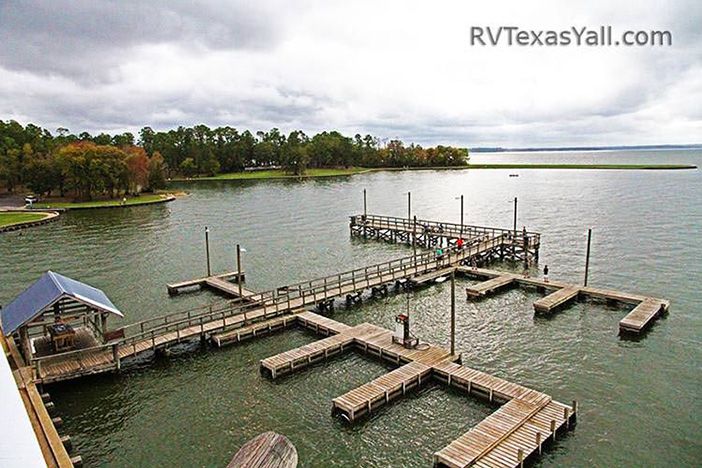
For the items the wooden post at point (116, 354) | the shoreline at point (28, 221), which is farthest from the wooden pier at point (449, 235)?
the shoreline at point (28, 221)

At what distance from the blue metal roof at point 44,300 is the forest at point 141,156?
72.9m

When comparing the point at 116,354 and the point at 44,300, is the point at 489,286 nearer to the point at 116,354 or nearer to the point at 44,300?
the point at 116,354

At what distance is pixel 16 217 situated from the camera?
2827 inches

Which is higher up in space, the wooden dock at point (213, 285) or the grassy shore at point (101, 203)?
the grassy shore at point (101, 203)

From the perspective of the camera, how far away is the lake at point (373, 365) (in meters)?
17.9

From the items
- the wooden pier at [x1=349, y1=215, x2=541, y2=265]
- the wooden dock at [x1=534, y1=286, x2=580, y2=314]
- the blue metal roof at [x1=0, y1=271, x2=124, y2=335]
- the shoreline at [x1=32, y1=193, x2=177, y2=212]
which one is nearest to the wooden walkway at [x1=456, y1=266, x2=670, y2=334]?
the wooden dock at [x1=534, y1=286, x2=580, y2=314]

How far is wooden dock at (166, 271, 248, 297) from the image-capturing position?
1384 inches

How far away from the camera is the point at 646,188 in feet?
353

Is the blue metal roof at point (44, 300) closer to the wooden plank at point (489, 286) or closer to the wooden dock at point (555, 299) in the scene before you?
the wooden plank at point (489, 286)

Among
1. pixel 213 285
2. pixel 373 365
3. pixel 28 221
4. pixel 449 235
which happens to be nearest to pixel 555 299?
pixel 373 365

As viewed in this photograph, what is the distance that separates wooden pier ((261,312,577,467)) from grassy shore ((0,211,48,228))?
194 feet

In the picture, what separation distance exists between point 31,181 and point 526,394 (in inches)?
4058

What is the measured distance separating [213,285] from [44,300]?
15.5 metres

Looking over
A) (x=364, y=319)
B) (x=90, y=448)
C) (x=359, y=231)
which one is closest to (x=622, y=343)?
(x=364, y=319)
